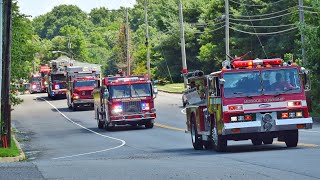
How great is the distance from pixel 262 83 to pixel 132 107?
19776mm

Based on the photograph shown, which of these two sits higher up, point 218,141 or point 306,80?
point 306,80

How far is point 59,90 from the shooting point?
8306 cm

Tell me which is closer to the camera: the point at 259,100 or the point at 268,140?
the point at 259,100

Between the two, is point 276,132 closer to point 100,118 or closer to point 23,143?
point 23,143

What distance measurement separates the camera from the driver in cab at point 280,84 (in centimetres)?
2430

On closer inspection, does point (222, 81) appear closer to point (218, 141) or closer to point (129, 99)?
point (218, 141)

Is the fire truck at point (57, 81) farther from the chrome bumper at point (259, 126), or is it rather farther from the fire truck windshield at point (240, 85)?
the chrome bumper at point (259, 126)

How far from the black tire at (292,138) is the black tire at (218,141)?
1.75 m

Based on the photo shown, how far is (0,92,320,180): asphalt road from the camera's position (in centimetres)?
1791

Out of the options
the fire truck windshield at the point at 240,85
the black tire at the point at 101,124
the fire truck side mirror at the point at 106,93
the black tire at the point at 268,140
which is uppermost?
the fire truck windshield at the point at 240,85

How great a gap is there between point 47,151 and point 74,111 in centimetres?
3390

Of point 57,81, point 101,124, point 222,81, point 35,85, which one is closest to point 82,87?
point 101,124

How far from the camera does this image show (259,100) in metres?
24.0

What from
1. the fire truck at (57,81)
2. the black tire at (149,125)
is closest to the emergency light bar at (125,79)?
the black tire at (149,125)
